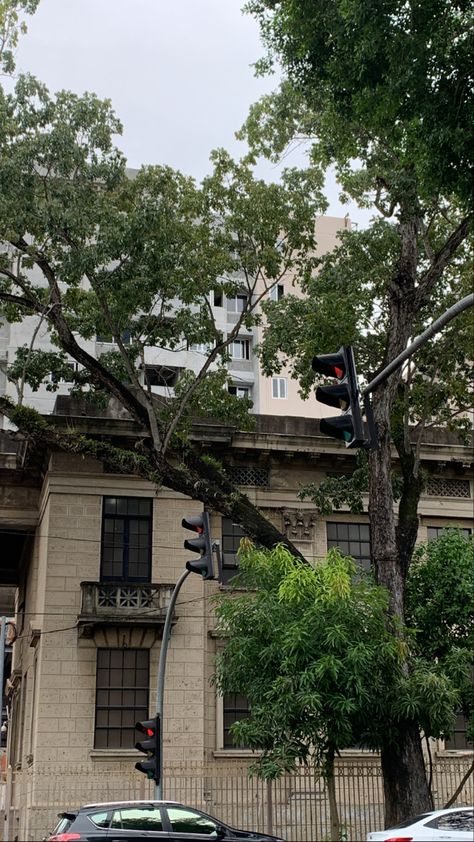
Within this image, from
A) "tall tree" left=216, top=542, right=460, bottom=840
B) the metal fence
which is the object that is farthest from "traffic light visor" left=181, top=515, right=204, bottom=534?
the metal fence

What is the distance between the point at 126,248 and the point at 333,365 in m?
11.9

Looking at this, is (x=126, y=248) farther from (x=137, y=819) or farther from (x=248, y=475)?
(x=137, y=819)

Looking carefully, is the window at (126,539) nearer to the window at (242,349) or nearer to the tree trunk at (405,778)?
the tree trunk at (405,778)

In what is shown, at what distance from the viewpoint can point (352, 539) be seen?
2911 cm

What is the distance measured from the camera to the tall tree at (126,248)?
21.9 m

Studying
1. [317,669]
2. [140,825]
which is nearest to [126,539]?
[317,669]

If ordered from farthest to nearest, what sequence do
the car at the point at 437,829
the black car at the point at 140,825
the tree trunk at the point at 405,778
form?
the tree trunk at the point at 405,778
the black car at the point at 140,825
the car at the point at 437,829

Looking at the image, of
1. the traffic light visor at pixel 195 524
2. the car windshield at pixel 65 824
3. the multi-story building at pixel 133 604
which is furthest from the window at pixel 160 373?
the car windshield at pixel 65 824

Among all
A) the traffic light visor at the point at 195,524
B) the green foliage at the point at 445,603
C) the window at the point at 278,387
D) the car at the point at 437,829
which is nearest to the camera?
the car at the point at 437,829

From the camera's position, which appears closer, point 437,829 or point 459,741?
point 437,829

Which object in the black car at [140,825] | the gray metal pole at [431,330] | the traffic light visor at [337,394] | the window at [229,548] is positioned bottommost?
the black car at [140,825]

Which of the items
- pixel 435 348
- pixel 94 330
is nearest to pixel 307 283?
pixel 435 348

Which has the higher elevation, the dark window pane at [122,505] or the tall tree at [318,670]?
the dark window pane at [122,505]

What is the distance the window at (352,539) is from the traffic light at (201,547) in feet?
39.4
